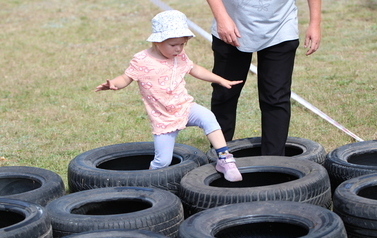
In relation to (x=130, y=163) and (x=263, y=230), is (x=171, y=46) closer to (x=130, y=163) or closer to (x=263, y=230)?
(x=130, y=163)

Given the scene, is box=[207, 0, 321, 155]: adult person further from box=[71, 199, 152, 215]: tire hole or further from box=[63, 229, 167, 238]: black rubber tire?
box=[63, 229, 167, 238]: black rubber tire

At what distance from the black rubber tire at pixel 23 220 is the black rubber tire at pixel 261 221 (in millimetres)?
746

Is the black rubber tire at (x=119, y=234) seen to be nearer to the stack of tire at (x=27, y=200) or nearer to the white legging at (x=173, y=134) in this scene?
the stack of tire at (x=27, y=200)

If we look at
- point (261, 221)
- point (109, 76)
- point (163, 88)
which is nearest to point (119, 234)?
point (261, 221)

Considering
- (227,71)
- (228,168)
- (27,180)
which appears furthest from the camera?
(227,71)

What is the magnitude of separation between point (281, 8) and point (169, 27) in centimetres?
101

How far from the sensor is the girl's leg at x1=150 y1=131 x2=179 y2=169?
16.3 feet

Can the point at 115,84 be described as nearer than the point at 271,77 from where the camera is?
Yes

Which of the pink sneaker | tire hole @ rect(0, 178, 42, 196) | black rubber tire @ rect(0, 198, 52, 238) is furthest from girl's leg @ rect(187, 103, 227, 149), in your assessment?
black rubber tire @ rect(0, 198, 52, 238)

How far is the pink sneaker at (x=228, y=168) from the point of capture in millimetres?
4586

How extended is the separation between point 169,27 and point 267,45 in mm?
918

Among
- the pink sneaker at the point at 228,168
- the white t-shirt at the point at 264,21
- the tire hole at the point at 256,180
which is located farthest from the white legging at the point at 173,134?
the white t-shirt at the point at 264,21

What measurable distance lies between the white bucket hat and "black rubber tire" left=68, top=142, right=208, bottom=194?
92 cm

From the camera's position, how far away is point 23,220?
12.0ft
